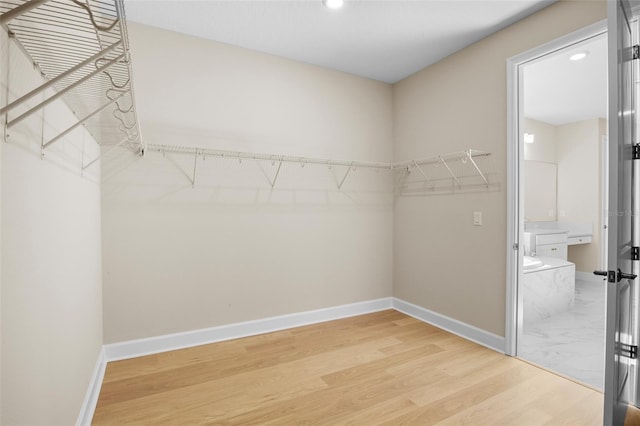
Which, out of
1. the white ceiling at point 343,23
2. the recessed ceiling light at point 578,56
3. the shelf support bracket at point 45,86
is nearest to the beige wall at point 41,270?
the shelf support bracket at point 45,86

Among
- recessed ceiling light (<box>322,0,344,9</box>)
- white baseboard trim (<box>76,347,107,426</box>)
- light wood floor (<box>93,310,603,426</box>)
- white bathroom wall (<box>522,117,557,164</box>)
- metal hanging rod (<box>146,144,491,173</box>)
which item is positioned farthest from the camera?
white bathroom wall (<box>522,117,557,164</box>)

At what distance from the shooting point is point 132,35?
7.66 feet

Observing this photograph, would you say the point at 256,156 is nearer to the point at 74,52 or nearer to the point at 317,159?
the point at 317,159

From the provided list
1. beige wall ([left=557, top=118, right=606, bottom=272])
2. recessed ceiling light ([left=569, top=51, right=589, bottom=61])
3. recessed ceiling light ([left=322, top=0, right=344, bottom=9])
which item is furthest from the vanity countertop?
recessed ceiling light ([left=322, top=0, right=344, bottom=9])

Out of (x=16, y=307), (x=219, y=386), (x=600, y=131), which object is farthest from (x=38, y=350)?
(x=600, y=131)

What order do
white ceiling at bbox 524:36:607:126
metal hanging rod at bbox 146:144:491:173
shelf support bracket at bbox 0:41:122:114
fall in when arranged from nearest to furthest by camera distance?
1. shelf support bracket at bbox 0:41:122:114
2. metal hanging rod at bbox 146:144:491:173
3. white ceiling at bbox 524:36:607:126

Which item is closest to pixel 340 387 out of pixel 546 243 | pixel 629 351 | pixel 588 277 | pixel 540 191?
pixel 629 351

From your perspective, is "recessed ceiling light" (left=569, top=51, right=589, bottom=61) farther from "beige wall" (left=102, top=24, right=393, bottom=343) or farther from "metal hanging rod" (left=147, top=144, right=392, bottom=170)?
"metal hanging rod" (left=147, top=144, right=392, bottom=170)

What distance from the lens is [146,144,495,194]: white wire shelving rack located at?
253cm

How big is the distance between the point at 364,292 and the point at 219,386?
1.78 metres

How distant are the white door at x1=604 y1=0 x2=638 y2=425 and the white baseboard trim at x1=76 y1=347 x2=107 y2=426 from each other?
7.77 ft

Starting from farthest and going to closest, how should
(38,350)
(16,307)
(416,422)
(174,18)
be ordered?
(174,18), (416,422), (38,350), (16,307)

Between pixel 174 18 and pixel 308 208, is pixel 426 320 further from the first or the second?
pixel 174 18

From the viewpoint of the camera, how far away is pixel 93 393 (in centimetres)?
179
